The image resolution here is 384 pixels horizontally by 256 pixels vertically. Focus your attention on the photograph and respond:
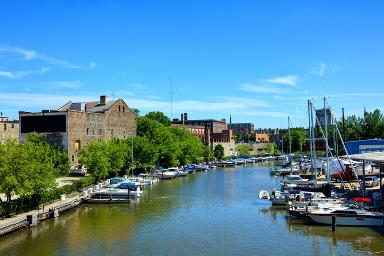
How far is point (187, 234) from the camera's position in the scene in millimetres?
44406

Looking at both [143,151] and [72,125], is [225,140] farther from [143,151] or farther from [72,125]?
[72,125]

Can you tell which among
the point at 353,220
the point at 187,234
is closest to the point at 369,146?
A: the point at 353,220

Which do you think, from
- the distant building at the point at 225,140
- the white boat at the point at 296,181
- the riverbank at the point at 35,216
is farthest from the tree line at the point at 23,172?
the distant building at the point at 225,140

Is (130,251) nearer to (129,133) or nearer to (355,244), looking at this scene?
(355,244)

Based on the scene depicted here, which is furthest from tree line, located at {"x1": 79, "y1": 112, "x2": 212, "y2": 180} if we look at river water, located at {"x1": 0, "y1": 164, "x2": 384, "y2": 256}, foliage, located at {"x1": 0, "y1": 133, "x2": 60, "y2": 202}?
foliage, located at {"x1": 0, "y1": 133, "x2": 60, "y2": 202}

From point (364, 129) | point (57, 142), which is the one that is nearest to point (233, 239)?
point (57, 142)

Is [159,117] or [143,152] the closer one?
[143,152]

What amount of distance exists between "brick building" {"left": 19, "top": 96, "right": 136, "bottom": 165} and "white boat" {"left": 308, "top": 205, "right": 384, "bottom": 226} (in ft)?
191

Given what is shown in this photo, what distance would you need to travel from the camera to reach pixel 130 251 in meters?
38.5

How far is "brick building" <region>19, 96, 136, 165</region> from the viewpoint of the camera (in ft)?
308

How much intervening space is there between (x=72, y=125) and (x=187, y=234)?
55699mm

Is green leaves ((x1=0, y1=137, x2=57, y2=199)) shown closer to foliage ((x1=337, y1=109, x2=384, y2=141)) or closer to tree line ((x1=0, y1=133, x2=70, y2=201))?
tree line ((x1=0, y1=133, x2=70, y2=201))

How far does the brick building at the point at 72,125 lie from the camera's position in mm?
93938

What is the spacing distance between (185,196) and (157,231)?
84.5ft
